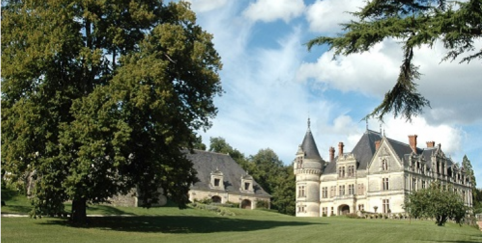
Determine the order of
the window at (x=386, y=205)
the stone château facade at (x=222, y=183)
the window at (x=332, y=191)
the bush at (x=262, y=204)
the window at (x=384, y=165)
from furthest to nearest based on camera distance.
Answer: the window at (x=332, y=191) < the bush at (x=262, y=204) < the window at (x=384, y=165) < the window at (x=386, y=205) < the stone château facade at (x=222, y=183)

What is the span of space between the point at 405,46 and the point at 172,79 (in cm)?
976

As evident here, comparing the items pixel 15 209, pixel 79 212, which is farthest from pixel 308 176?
pixel 79 212

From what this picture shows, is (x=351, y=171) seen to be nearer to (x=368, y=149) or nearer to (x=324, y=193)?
(x=368, y=149)

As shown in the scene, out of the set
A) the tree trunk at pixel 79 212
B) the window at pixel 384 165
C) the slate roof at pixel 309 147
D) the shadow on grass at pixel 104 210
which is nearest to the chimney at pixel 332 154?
the slate roof at pixel 309 147

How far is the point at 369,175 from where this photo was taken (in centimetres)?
5578

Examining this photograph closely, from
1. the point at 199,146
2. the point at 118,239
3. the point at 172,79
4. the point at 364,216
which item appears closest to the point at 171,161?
the point at 172,79

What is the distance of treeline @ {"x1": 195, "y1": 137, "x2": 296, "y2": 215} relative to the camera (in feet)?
212

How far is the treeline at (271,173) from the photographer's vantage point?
212 feet

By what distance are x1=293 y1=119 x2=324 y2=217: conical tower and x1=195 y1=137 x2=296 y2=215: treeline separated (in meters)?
3.33

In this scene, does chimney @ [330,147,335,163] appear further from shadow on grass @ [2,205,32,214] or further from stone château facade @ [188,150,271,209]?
shadow on grass @ [2,205,32,214]

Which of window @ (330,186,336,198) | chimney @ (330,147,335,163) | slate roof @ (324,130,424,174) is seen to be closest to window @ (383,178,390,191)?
slate roof @ (324,130,424,174)

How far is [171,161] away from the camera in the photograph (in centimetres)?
2008

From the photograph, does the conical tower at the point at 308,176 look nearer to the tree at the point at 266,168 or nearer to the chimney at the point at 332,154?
the chimney at the point at 332,154

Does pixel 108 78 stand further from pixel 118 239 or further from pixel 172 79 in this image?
pixel 118 239
